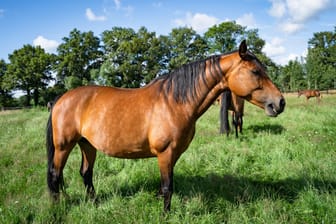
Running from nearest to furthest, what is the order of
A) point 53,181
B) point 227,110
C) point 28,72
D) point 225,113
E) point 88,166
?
point 53,181
point 88,166
point 225,113
point 227,110
point 28,72

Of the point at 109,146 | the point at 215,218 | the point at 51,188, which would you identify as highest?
the point at 109,146

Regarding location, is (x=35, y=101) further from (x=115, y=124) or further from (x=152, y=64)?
(x=115, y=124)

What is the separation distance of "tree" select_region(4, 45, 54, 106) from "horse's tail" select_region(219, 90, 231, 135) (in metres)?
Answer: 43.4

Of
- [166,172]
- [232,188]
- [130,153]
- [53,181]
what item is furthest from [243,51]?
[53,181]

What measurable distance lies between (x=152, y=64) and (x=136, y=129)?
48123 millimetres

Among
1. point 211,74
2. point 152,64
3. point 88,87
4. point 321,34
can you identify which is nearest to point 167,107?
point 211,74

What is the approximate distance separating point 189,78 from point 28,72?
1945 inches

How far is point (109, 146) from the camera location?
3.38 metres

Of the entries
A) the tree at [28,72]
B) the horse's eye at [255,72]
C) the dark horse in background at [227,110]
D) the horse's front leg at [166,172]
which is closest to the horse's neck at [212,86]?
the horse's eye at [255,72]

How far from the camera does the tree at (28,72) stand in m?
44.7

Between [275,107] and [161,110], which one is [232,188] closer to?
[275,107]

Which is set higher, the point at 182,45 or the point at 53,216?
the point at 182,45

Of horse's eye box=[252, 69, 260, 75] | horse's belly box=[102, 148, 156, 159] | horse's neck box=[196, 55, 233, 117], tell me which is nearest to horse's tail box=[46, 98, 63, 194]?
horse's belly box=[102, 148, 156, 159]

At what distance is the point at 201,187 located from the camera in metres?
4.09
